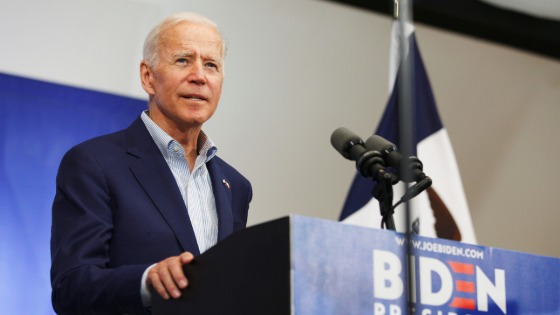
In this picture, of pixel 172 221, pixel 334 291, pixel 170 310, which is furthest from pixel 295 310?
pixel 172 221

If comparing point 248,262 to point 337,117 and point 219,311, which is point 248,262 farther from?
point 337,117

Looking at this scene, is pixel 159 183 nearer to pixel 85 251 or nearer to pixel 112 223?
pixel 112 223

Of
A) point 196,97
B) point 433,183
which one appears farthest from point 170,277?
point 433,183

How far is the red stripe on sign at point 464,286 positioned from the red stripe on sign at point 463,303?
0.02 meters

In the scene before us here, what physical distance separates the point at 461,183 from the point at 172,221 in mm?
2768

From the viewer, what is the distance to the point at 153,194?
79.2 inches

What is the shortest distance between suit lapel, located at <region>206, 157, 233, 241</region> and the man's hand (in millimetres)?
460

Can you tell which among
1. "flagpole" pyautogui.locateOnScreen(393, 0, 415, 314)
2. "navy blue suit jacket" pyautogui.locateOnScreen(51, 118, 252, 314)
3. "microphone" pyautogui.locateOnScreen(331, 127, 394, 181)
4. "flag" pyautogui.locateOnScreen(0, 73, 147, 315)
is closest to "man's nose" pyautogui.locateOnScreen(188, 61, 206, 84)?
"navy blue suit jacket" pyautogui.locateOnScreen(51, 118, 252, 314)

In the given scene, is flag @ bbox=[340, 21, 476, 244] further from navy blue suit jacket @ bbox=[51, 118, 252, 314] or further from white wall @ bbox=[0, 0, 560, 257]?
navy blue suit jacket @ bbox=[51, 118, 252, 314]

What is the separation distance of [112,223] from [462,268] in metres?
0.82

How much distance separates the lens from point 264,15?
4.04 meters

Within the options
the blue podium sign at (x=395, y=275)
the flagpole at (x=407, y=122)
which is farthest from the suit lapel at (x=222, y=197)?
the flagpole at (x=407, y=122)

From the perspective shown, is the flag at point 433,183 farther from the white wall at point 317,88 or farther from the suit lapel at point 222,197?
the suit lapel at point 222,197

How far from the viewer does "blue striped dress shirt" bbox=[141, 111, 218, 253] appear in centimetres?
208
